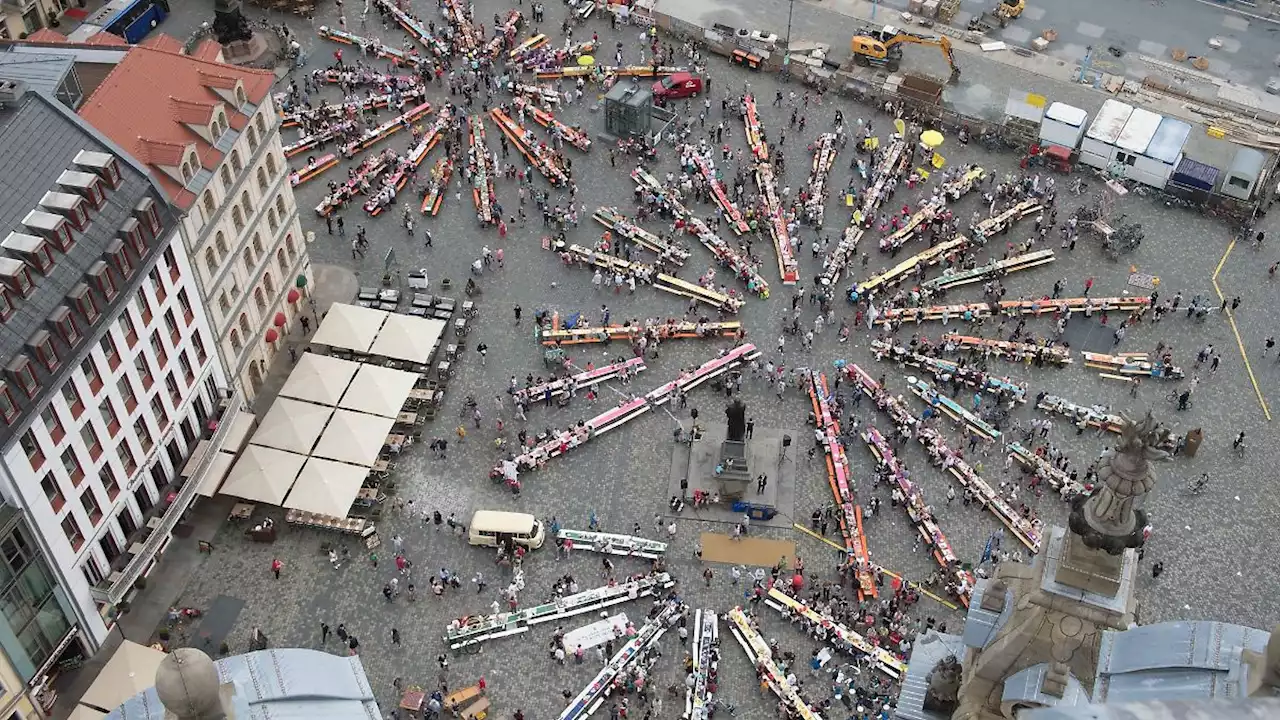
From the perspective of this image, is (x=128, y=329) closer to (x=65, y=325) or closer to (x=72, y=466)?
(x=65, y=325)

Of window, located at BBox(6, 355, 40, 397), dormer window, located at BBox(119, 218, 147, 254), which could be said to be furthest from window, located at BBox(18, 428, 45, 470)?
dormer window, located at BBox(119, 218, 147, 254)

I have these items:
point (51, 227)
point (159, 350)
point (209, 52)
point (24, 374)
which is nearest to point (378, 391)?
point (159, 350)

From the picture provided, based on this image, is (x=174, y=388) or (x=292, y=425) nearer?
(x=174, y=388)

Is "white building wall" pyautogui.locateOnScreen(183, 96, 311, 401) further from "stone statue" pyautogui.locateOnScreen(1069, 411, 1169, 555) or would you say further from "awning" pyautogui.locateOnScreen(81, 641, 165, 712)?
"stone statue" pyautogui.locateOnScreen(1069, 411, 1169, 555)

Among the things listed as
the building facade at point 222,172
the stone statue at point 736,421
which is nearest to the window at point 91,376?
the building facade at point 222,172

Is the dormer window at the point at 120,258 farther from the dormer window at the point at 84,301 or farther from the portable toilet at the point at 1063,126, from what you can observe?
the portable toilet at the point at 1063,126

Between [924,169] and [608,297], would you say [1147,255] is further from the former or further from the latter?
[608,297]
